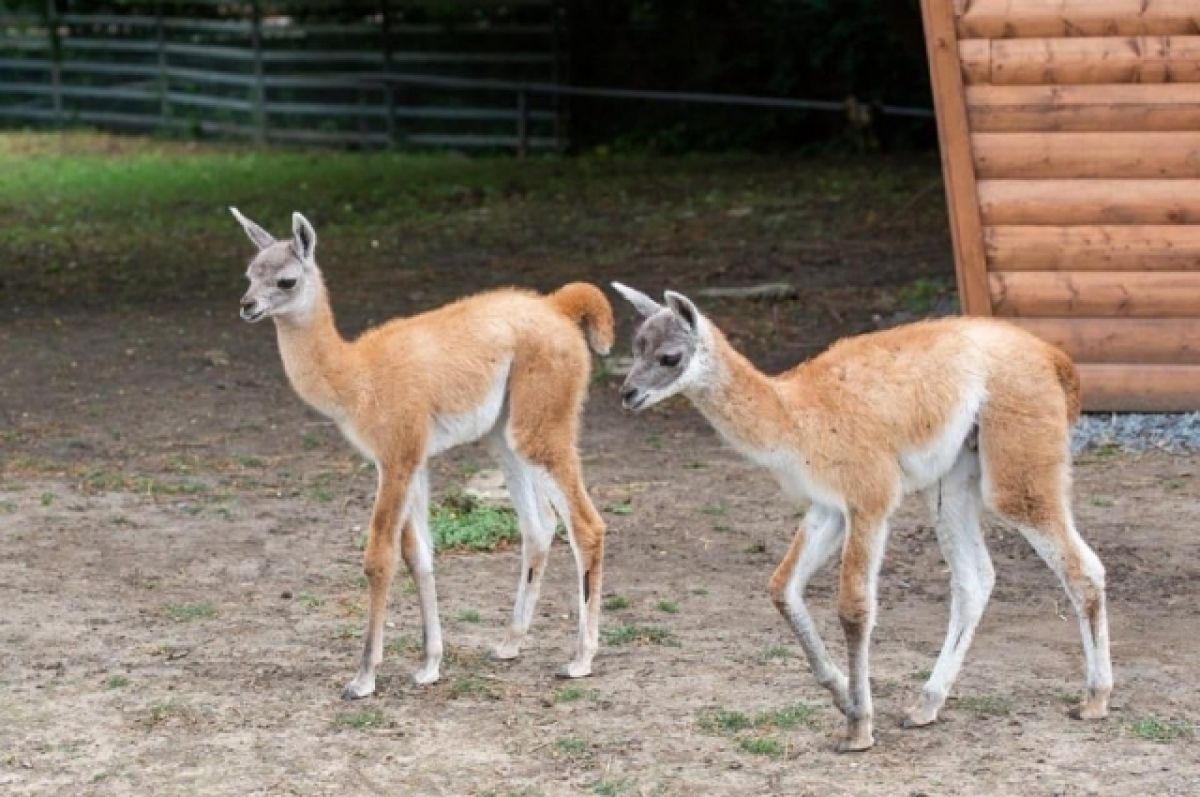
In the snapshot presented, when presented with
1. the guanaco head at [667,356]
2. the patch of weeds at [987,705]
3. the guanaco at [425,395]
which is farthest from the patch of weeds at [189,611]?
the patch of weeds at [987,705]

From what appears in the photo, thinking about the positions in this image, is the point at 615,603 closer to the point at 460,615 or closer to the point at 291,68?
the point at 460,615

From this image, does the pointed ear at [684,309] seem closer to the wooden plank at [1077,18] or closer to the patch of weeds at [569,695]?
the patch of weeds at [569,695]

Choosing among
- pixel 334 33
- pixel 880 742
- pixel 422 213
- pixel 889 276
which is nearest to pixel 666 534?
pixel 880 742

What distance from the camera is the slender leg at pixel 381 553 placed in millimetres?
6504

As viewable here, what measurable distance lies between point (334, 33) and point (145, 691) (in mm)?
19771

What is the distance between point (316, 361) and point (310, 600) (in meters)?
1.33

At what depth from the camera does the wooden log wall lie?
9844 millimetres

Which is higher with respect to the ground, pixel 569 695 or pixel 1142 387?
pixel 1142 387

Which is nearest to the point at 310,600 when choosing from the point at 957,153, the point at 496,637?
the point at 496,637

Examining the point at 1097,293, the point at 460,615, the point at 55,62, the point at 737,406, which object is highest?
the point at 55,62

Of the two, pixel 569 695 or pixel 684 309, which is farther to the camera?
pixel 569 695

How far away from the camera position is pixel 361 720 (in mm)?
6227

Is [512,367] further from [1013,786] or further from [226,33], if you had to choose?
[226,33]

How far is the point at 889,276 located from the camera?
14.6 meters
